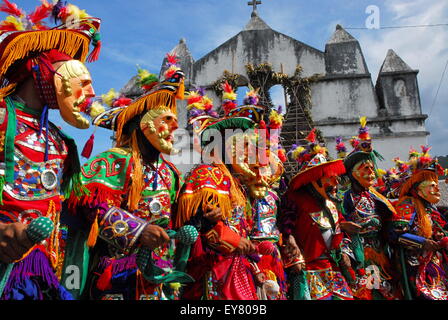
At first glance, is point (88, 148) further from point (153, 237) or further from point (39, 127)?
point (153, 237)

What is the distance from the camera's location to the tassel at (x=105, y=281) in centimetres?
306

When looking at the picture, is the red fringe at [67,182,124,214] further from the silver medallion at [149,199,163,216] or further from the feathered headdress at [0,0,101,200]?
the silver medallion at [149,199,163,216]

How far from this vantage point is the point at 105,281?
3064 mm

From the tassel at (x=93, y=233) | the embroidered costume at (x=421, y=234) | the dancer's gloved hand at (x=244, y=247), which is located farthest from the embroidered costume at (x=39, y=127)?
the embroidered costume at (x=421, y=234)

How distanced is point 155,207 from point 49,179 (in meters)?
1.07

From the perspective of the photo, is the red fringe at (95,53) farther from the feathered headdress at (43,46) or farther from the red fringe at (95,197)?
the red fringe at (95,197)

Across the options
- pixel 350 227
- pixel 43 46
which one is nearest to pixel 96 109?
pixel 43 46

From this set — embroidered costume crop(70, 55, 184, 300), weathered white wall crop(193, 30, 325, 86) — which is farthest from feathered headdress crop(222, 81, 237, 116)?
weathered white wall crop(193, 30, 325, 86)

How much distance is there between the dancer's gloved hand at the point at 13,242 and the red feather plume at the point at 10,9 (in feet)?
4.36

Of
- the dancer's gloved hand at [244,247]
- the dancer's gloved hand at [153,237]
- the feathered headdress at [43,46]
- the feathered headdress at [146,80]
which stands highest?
the feathered headdress at [146,80]

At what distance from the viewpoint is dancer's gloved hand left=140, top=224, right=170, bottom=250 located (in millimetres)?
2662

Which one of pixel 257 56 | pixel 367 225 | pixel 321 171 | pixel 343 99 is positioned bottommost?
pixel 367 225

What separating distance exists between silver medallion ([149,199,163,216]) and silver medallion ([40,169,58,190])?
1.00 meters

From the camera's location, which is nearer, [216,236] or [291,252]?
[216,236]
